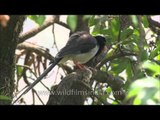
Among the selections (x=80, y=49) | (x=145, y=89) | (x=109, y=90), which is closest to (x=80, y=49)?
(x=80, y=49)

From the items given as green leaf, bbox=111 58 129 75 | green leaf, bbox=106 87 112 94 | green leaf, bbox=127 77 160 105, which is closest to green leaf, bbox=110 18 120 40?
green leaf, bbox=111 58 129 75

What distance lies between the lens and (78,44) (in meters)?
5.15

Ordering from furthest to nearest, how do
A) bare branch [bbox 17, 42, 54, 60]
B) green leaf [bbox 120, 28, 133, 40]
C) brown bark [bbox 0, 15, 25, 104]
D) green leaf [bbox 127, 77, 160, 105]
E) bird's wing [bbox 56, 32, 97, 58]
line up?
bird's wing [bbox 56, 32, 97, 58]
bare branch [bbox 17, 42, 54, 60]
green leaf [bbox 120, 28, 133, 40]
brown bark [bbox 0, 15, 25, 104]
green leaf [bbox 127, 77, 160, 105]

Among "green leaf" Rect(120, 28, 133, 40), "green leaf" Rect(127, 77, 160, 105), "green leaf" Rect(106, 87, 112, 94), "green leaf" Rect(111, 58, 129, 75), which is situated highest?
"green leaf" Rect(120, 28, 133, 40)

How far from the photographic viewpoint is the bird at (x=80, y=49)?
4.73 meters

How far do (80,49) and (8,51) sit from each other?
1.60 metres

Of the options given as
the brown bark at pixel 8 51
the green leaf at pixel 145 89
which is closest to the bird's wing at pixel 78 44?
the brown bark at pixel 8 51

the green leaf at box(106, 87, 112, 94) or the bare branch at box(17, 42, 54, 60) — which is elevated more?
the bare branch at box(17, 42, 54, 60)

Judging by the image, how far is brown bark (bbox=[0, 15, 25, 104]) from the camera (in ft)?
11.9

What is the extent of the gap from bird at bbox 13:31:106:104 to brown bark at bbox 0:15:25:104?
66 cm

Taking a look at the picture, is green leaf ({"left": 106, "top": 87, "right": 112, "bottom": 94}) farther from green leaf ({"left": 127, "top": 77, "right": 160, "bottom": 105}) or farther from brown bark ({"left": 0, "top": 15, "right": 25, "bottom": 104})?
green leaf ({"left": 127, "top": 77, "right": 160, "bottom": 105})

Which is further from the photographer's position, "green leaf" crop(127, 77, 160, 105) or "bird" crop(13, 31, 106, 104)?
"bird" crop(13, 31, 106, 104)

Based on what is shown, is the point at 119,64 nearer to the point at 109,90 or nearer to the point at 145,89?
the point at 109,90
